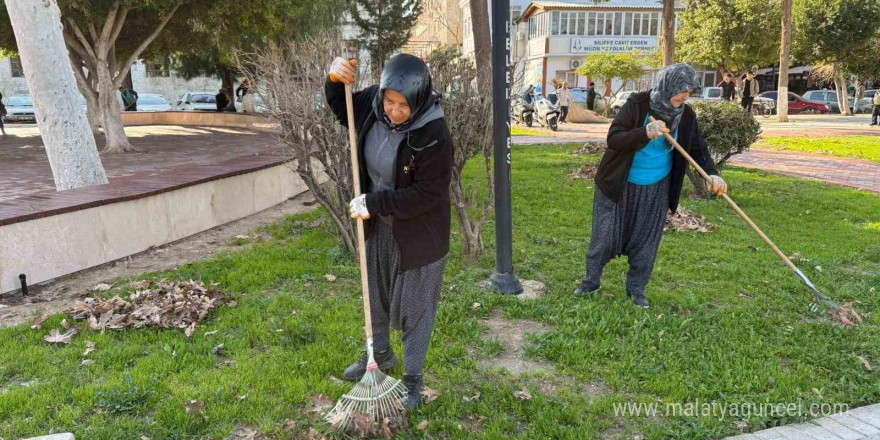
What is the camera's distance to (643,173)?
→ 4145 mm

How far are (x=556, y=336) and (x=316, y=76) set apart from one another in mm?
2778

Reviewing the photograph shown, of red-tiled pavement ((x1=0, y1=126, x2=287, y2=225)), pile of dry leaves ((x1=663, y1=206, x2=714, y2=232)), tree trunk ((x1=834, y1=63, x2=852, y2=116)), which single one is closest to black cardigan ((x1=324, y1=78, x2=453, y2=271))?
red-tiled pavement ((x1=0, y1=126, x2=287, y2=225))

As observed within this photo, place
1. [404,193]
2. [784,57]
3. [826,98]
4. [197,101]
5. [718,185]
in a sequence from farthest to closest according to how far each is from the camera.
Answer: [826,98], [197,101], [784,57], [718,185], [404,193]

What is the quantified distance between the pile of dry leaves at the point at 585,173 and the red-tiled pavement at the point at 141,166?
15.8ft

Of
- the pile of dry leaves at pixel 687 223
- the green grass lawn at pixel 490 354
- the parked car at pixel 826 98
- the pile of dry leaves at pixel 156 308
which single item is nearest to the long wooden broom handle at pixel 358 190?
the green grass lawn at pixel 490 354

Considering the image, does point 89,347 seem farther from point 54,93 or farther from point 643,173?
point 54,93

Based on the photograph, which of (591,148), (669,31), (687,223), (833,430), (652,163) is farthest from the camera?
(591,148)

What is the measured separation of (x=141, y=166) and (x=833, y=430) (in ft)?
35.5

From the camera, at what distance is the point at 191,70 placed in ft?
93.8

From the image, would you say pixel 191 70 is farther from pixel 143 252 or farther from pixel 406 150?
pixel 406 150

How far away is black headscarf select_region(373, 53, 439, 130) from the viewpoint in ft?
8.40

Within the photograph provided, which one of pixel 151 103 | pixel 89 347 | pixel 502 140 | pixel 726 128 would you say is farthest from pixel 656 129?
pixel 151 103

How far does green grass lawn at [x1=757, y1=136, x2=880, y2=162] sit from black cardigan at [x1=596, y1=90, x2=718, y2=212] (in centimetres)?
1120

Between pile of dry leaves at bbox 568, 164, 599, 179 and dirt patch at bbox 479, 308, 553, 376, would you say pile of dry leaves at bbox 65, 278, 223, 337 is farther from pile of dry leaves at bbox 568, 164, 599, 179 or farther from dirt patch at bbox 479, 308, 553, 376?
pile of dry leaves at bbox 568, 164, 599, 179
